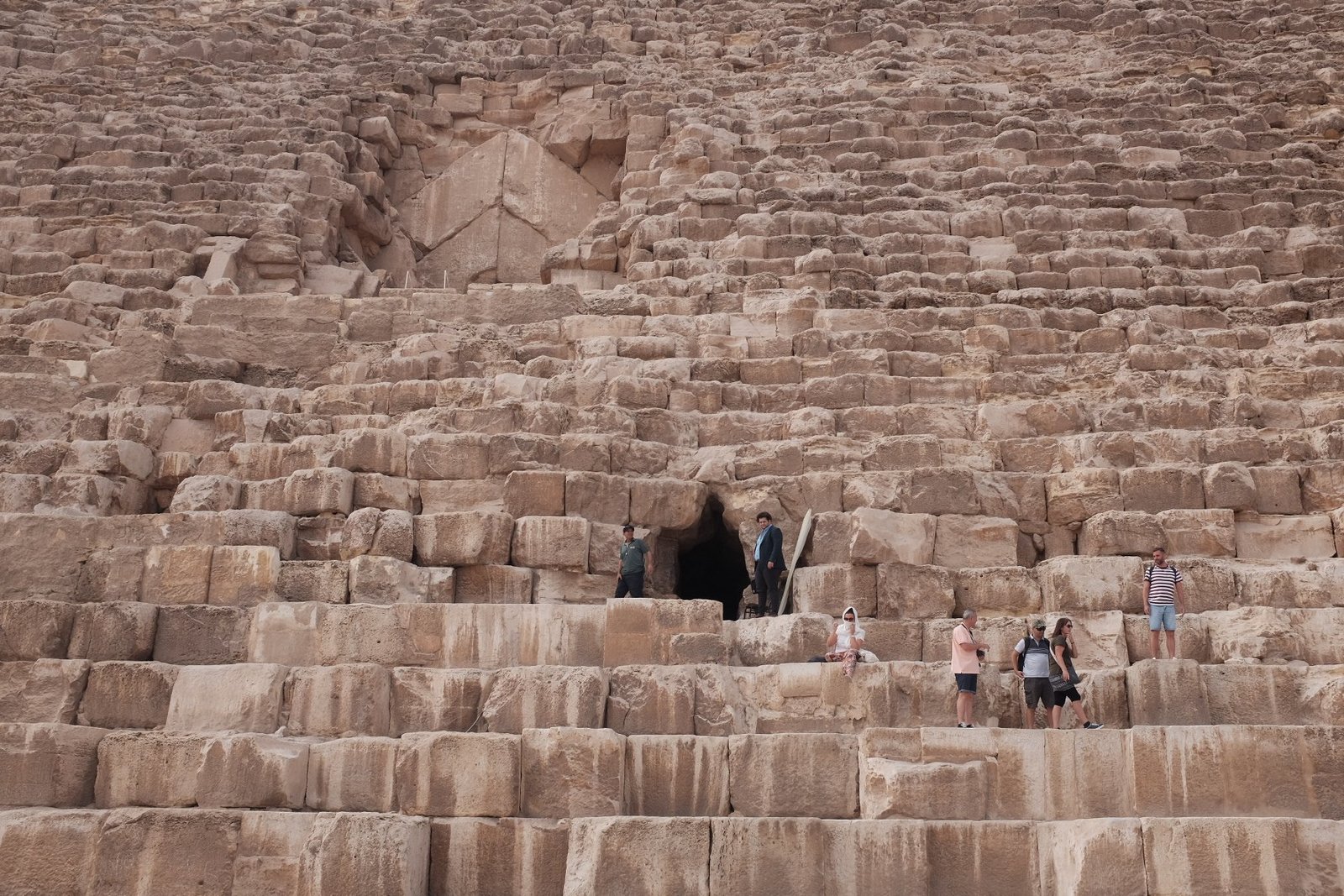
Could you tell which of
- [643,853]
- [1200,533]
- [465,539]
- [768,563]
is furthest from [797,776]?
[1200,533]

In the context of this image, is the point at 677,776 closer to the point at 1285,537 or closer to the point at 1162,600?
the point at 1162,600

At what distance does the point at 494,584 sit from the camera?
8.04 metres

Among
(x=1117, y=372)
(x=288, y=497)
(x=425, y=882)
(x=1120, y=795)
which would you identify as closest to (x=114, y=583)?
(x=288, y=497)

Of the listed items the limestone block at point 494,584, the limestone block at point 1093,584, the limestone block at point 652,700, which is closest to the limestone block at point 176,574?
the limestone block at point 494,584

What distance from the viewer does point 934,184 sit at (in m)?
13.1

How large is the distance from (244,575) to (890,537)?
3708 mm

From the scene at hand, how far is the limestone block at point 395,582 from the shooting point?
7.79 metres

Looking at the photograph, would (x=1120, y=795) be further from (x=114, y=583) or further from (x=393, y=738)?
(x=114, y=583)

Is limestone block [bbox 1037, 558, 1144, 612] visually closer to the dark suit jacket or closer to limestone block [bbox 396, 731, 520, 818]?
the dark suit jacket

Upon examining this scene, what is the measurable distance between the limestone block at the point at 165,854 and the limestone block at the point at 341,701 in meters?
0.82

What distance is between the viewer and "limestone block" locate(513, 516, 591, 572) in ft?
26.6

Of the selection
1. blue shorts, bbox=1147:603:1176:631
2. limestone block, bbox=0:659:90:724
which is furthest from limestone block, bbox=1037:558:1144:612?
limestone block, bbox=0:659:90:724

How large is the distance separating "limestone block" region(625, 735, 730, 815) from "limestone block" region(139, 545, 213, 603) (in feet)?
9.35

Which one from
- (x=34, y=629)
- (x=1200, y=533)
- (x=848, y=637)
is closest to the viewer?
(x=848, y=637)
